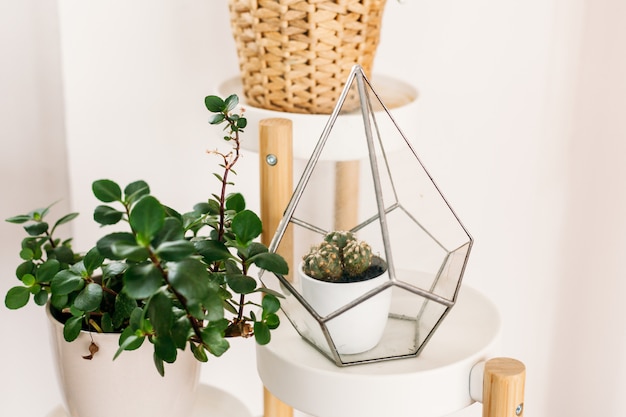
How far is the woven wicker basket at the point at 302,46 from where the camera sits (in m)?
0.94

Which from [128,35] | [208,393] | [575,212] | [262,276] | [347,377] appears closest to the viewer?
[347,377]

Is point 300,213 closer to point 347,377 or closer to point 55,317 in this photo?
point 347,377

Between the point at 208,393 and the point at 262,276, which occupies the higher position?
the point at 262,276

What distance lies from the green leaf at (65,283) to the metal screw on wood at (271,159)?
0.87 feet

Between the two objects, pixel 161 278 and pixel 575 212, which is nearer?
pixel 161 278

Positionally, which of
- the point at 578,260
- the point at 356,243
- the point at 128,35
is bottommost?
the point at 578,260

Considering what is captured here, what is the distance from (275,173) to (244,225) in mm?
167

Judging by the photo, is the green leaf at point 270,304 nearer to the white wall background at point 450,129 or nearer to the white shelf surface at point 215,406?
the white shelf surface at point 215,406

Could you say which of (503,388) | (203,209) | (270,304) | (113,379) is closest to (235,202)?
(203,209)

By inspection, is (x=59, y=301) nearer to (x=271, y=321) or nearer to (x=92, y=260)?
(x=92, y=260)

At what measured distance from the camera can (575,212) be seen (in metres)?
1.35

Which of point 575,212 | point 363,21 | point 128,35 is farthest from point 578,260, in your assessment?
point 128,35

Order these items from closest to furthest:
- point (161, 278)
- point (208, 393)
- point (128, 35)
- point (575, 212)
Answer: point (161, 278)
point (208, 393)
point (128, 35)
point (575, 212)

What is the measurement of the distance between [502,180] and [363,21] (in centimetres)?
50
